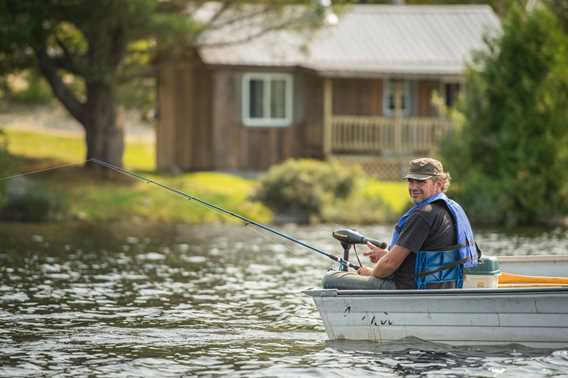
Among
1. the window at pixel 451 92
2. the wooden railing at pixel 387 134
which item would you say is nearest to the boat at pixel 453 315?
the wooden railing at pixel 387 134

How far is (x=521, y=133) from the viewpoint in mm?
32062

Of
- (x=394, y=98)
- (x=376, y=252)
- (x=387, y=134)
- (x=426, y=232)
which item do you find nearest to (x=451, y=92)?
(x=394, y=98)

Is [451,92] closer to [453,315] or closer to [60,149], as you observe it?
[60,149]

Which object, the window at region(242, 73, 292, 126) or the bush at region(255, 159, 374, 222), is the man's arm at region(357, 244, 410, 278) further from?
the window at region(242, 73, 292, 126)

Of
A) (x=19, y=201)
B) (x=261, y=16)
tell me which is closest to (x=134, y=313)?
(x=19, y=201)

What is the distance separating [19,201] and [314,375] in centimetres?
1874

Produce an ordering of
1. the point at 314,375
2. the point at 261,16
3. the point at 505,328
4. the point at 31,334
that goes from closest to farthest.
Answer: the point at 314,375 < the point at 505,328 < the point at 31,334 < the point at 261,16

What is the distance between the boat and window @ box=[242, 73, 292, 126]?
1022 inches

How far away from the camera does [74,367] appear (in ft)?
42.4

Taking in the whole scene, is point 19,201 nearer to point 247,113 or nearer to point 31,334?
point 247,113

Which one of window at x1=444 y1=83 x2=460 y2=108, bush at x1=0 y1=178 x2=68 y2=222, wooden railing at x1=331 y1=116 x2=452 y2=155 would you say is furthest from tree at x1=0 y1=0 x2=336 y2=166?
window at x1=444 y1=83 x2=460 y2=108

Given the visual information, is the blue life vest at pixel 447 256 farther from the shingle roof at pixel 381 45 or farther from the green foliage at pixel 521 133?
the shingle roof at pixel 381 45

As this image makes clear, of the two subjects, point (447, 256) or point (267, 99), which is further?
point (267, 99)

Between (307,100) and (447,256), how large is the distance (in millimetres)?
27455
